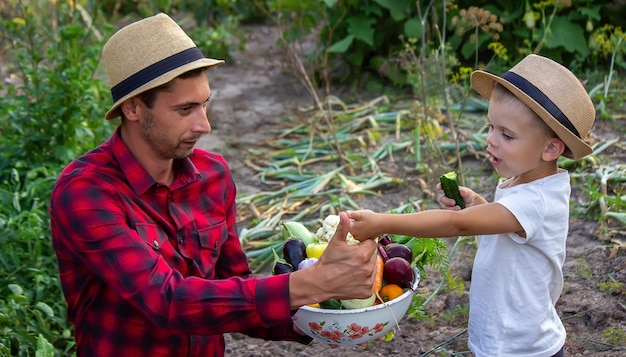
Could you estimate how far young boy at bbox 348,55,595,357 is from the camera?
2375 mm

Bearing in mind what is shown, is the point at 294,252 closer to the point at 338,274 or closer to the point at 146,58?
the point at 338,274

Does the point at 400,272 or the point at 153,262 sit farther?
the point at 400,272

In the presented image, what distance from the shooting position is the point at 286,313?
2.43 meters

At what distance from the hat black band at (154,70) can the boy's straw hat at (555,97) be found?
1.03 metres

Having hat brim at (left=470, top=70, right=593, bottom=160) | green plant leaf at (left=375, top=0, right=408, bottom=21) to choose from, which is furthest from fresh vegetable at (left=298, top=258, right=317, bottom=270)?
green plant leaf at (left=375, top=0, right=408, bottom=21)

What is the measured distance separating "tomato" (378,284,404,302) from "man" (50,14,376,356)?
0.18m

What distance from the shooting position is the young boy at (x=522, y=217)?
7.79ft

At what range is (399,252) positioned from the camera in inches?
107

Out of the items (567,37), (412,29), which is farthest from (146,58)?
(567,37)

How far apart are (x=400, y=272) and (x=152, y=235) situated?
0.84 m

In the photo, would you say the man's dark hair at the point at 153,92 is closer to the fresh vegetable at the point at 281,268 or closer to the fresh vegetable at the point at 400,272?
the fresh vegetable at the point at 281,268

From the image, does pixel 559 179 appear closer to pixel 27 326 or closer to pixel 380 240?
pixel 380 240

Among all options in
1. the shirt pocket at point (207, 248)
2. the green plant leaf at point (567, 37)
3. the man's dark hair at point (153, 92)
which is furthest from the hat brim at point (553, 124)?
the green plant leaf at point (567, 37)

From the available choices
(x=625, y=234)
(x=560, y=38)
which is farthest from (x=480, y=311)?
(x=560, y=38)
